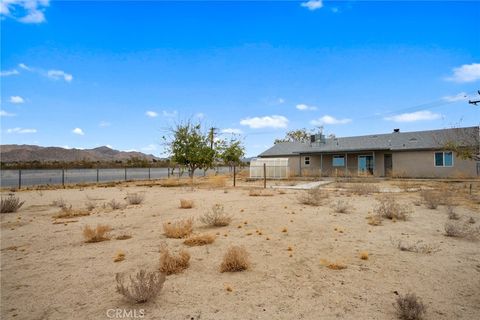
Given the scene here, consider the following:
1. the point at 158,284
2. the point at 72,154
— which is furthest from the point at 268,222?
the point at 72,154

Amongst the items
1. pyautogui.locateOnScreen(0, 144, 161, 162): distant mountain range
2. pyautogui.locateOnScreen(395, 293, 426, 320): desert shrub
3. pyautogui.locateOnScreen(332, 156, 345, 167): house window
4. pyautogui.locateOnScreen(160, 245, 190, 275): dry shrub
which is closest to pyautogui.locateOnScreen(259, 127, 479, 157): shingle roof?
pyautogui.locateOnScreen(332, 156, 345, 167): house window

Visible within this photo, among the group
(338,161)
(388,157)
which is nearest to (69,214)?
(338,161)

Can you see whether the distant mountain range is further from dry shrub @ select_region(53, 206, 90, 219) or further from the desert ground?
the desert ground

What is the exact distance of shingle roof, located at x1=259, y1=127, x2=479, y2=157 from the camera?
2827 cm

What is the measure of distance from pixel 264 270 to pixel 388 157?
29762 millimetres

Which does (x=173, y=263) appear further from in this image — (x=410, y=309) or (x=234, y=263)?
(x=410, y=309)

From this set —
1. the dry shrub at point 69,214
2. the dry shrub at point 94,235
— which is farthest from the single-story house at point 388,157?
the dry shrub at point 94,235

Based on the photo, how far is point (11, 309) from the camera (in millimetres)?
3961

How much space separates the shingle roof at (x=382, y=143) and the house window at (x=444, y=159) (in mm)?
941

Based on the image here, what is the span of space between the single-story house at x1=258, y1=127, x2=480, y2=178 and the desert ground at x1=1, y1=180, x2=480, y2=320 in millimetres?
21193

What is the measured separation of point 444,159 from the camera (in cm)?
2717

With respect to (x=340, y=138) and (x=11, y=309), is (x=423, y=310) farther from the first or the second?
(x=340, y=138)

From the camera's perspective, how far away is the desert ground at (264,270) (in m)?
3.83

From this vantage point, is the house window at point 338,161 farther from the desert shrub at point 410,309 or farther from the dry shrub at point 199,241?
the desert shrub at point 410,309
